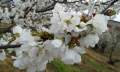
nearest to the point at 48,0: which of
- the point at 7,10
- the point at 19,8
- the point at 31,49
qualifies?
the point at 19,8

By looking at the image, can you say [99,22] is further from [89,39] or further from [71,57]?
[71,57]

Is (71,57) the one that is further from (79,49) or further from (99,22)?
(99,22)

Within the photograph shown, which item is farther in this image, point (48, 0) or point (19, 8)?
point (48, 0)

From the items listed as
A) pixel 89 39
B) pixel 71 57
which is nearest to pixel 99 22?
pixel 89 39

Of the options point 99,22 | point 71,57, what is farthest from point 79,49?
point 99,22

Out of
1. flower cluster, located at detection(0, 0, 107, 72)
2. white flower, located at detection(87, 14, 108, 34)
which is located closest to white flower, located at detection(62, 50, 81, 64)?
flower cluster, located at detection(0, 0, 107, 72)

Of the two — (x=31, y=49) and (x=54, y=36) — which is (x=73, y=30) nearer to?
(x=54, y=36)

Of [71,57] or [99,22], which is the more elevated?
[99,22]

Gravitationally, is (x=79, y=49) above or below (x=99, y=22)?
below

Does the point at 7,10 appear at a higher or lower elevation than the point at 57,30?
lower

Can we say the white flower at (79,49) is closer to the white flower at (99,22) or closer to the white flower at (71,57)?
the white flower at (71,57)

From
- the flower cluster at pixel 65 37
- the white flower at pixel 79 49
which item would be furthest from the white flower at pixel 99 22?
the white flower at pixel 79 49
